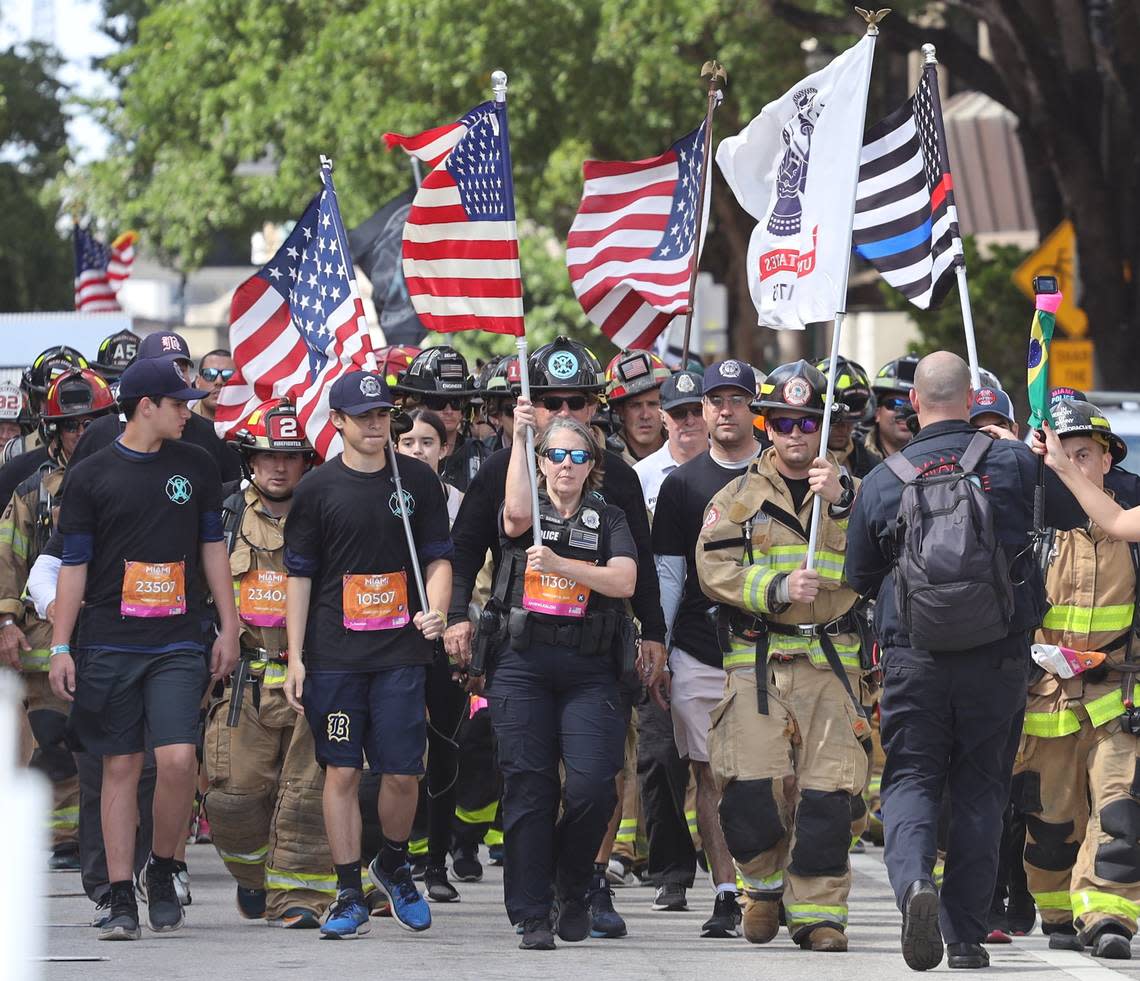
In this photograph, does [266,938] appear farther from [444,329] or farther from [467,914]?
[444,329]

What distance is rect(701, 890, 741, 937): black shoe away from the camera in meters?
9.73

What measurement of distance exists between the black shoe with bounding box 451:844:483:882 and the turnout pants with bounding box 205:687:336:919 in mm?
1791

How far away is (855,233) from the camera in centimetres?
1077

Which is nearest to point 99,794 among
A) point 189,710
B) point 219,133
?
point 189,710

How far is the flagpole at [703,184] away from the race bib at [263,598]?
2535 mm

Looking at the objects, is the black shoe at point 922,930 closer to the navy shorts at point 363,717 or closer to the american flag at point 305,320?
the navy shorts at point 363,717

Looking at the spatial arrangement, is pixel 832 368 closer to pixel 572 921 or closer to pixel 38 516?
pixel 572 921

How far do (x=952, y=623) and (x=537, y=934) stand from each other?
2.08 metres

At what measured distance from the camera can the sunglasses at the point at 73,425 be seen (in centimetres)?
1104

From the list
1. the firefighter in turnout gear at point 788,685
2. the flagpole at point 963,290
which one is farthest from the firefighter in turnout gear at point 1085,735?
the firefighter in turnout gear at point 788,685

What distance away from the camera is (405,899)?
9648 mm

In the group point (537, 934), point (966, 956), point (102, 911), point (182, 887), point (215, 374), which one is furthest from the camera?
point (215, 374)

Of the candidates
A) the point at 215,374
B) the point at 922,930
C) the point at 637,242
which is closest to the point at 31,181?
the point at 215,374

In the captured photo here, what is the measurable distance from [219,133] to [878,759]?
64.4ft
